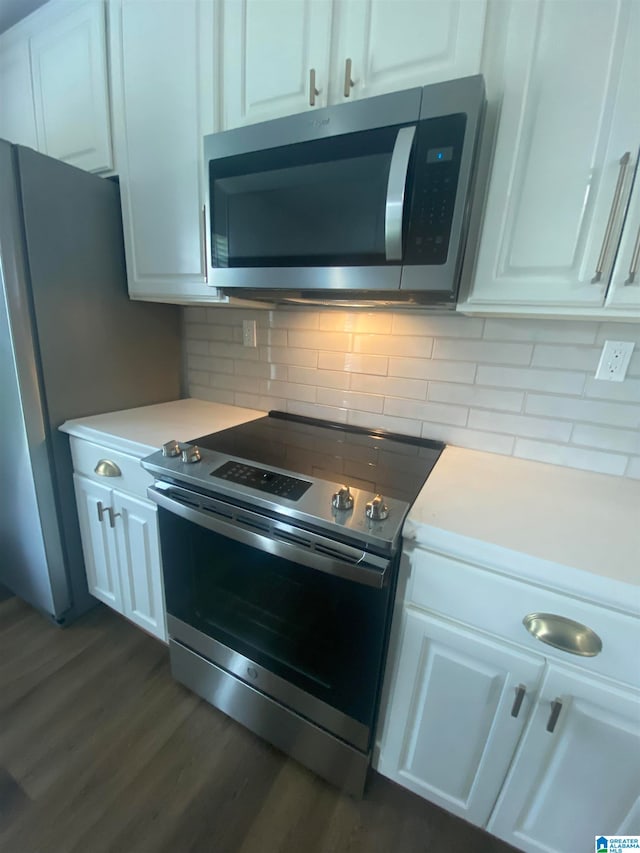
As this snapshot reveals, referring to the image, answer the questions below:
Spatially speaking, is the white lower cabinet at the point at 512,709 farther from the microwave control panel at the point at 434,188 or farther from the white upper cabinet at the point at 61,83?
the white upper cabinet at the point at 61,83

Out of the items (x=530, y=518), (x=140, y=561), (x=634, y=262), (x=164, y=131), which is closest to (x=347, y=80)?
(x=164, y=131)

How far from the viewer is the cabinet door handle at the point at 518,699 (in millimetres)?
781

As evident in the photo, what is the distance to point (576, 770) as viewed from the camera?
775mm

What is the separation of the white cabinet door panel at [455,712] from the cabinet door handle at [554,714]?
0.04 meters

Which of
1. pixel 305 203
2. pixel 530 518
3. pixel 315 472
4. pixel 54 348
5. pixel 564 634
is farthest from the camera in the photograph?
pixel 54 348

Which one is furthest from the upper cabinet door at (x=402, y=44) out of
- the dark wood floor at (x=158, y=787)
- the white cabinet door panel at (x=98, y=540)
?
the dark wood floor at (x=158, y=787)

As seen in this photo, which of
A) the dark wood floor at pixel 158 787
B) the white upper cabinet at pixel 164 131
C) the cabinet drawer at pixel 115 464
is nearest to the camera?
the dark wood floor at pixel 158 787

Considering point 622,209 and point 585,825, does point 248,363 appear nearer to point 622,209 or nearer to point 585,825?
point 622,209

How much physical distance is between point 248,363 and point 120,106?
3.31 feet

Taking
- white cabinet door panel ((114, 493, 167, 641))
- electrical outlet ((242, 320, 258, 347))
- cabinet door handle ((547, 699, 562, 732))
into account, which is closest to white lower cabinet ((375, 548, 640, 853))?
cabinet door handle ((547, 699, 562, 732))

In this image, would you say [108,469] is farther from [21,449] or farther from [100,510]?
[21,449]

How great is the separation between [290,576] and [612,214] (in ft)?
3.61

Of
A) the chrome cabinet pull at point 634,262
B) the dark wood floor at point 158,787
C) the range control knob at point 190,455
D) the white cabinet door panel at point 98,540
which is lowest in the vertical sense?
the dark wood floor at point 158,787

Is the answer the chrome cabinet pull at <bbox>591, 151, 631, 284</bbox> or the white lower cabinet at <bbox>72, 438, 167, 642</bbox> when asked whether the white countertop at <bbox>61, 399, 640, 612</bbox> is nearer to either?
the white lower cabinet at <bbox>72, 438, 167, 642</bbox>
